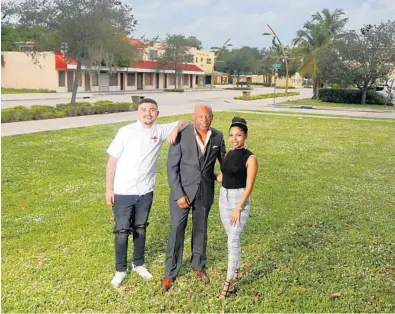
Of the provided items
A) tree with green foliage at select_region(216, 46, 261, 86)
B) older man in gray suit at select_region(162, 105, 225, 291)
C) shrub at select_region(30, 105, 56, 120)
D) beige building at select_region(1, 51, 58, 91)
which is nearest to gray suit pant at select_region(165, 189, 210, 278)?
older man in gray suit at select_region(162, 105, 225, 291)

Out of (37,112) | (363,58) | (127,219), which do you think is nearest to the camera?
(127,219)

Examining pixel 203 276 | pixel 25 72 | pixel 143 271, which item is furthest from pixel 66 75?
pixel 203 276

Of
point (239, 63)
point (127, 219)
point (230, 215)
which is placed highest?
point (239, 63)

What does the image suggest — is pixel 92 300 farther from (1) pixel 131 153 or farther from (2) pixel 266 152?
(2) pixel 266 152

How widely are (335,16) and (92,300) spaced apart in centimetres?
4028

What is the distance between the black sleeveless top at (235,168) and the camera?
3.31m

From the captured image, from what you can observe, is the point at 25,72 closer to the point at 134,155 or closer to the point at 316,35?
the point at 316,35

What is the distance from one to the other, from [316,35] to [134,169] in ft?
123

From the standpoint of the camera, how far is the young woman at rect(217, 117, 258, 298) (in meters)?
3.30

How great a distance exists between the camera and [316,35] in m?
38.0

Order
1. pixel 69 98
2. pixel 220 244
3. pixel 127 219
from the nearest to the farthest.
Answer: pixel 127 219 → pixel 220 244 → pixel 69 98

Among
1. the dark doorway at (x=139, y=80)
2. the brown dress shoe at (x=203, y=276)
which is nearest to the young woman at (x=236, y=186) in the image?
the brown dress shoe at (x=203, y=276)

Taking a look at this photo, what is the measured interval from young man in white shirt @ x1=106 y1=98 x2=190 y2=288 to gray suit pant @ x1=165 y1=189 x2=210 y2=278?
10.4 inches

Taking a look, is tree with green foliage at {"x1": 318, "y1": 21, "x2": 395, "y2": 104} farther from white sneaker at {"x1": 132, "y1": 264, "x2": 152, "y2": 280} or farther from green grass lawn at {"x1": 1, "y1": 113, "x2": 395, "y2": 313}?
white sneaker at {"x1": 132, "y1": 264, "x2": 152, "y2": 280}
